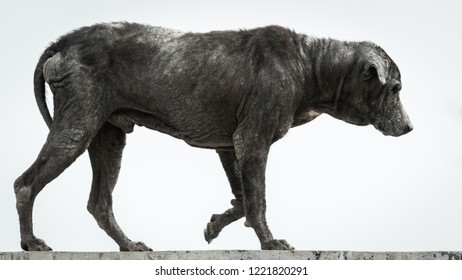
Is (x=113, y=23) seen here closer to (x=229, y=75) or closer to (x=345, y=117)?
(x=229, y=75)

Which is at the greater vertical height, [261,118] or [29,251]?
[261,118]

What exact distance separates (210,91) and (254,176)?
45.9 inches

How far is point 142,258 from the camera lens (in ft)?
46.8

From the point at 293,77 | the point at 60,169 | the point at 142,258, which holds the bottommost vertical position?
the point at 142,258

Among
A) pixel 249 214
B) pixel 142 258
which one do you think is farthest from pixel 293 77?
pixel 142 258

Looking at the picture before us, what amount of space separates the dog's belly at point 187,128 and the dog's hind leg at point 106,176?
12.6 inches

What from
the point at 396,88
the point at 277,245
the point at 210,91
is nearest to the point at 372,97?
the point at 396,88

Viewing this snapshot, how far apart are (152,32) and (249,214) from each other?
2.58 metres

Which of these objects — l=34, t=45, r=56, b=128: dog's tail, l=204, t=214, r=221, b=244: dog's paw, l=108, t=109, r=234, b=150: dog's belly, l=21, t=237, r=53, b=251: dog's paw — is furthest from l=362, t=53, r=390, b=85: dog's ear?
l=21, t=237, r=53, b=251: dog's paw

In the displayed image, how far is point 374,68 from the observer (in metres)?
15.1

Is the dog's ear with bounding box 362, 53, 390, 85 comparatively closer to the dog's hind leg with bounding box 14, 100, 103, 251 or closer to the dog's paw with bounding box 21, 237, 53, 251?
the dog's hind leg with bounding box 14, 100, 103, 251

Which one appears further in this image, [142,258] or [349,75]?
[349,75]

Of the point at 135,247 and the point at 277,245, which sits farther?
the point at 135,247

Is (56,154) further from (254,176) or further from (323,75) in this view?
(323,75)
